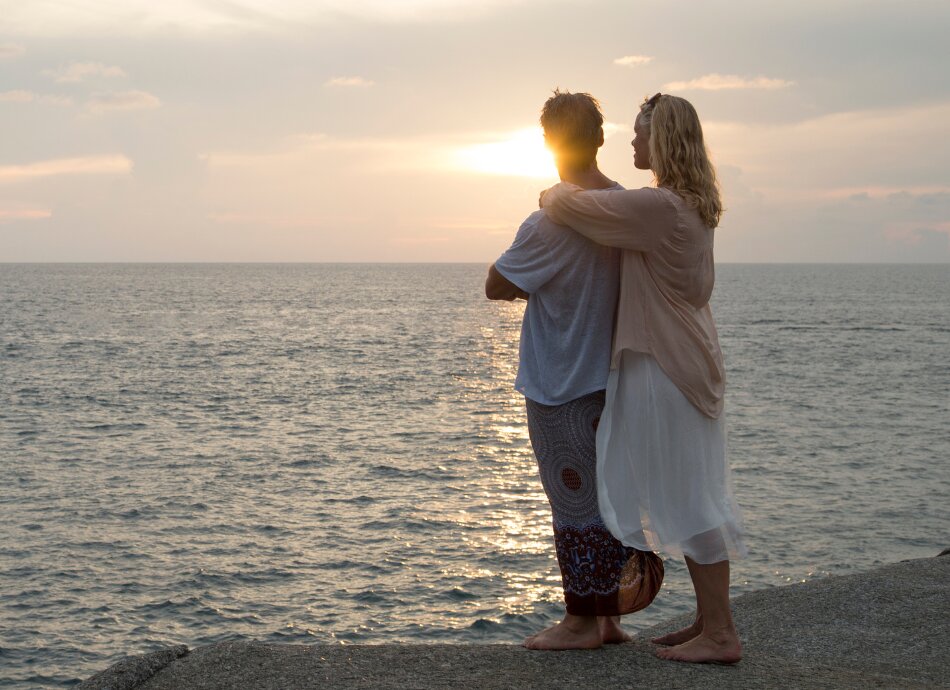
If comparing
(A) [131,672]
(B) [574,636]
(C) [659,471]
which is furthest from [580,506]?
(A) [131,672]

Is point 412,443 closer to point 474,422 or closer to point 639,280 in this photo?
point 474,422

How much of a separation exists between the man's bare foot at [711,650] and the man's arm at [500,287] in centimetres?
181

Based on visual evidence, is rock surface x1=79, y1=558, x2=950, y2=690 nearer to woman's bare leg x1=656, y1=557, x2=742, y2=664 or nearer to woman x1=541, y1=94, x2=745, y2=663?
woman's bare leg x1=656, y1=557, x2=742, y2=664

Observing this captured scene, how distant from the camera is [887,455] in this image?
2266 centimetres

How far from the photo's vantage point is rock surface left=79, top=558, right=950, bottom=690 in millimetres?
4289

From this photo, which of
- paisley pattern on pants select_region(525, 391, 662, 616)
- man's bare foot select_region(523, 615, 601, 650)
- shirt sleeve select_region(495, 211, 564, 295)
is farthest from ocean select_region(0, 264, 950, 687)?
shirt sleeve select_region(495, 211, 564, 295)

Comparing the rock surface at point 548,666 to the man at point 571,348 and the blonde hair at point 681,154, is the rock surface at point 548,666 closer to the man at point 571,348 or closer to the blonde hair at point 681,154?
the man at point 571,348

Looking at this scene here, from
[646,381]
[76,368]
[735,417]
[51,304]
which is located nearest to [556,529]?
[646,381]

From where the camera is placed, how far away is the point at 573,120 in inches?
158

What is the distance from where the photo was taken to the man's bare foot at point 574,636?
4535 mm

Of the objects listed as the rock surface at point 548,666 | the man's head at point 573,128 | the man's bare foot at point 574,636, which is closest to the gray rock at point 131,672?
the rock surface at point 548,666

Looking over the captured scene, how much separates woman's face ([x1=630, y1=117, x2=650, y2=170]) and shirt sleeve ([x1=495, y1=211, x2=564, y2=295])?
512mm

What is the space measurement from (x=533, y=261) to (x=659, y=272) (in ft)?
1.79

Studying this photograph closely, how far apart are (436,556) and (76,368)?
30379 mm
